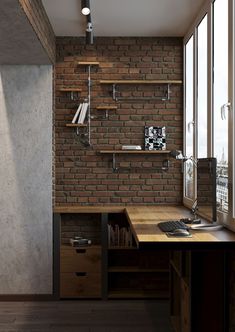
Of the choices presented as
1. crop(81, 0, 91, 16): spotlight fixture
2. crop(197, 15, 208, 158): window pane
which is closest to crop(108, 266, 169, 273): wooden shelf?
crop(197, 15, 208, 158): window pane

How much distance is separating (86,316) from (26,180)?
162cm

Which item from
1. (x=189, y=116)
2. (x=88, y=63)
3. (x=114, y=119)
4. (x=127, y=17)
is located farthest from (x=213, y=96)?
(x=88, y=63)

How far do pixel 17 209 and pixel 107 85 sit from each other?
177 cm

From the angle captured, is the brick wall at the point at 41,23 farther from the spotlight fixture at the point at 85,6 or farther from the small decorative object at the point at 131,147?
the small decorative object at the point at 131,147

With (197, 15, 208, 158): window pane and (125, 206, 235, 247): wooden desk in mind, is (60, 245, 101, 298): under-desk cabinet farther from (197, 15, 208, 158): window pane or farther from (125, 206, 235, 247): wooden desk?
(197, 15, 208, 158): window pane

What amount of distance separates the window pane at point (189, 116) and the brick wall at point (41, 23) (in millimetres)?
1511

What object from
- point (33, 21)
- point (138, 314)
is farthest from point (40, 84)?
point (138, 314)

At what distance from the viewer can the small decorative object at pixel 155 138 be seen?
6.18 metres

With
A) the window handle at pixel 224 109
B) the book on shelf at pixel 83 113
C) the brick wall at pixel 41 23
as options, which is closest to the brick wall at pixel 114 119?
the book on shelf at pixel 83 113

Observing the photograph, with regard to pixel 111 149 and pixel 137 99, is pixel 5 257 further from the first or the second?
pixel 137 99

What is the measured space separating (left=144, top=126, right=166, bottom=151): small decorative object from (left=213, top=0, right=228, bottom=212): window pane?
5.57 feet

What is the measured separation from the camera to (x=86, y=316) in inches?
208

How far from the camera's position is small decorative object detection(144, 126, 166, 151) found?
6184 mm

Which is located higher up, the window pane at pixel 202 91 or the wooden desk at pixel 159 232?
the window pane at pixel 202 91
